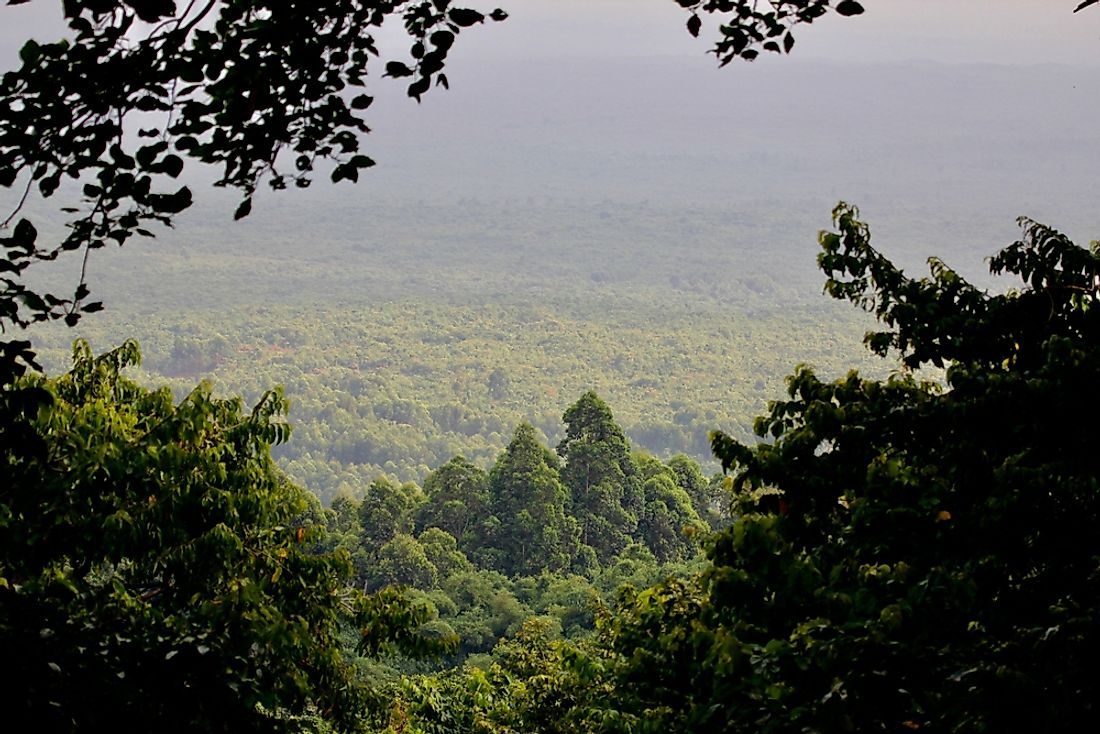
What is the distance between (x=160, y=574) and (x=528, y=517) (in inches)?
1020

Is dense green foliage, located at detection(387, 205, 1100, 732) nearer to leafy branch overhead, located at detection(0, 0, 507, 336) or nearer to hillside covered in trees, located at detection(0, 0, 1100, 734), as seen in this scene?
hillside covered in trees, located at detection(0, 0, 1100, 734)

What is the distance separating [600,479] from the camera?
1350 inches

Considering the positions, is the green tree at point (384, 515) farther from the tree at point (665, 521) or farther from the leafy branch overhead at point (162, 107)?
the leafy branch overhead at point (162, 107)

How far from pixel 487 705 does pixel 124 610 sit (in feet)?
23.8

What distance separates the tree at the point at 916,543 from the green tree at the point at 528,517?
25259 mm

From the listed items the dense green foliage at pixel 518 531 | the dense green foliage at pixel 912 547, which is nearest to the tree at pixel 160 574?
the dense green foliage at pixel 912 547

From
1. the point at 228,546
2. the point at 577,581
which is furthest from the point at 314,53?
the point at 577,581

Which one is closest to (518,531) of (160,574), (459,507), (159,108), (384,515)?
(459,507)

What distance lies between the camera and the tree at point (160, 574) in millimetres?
3771

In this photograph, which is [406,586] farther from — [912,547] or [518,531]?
[518,531]

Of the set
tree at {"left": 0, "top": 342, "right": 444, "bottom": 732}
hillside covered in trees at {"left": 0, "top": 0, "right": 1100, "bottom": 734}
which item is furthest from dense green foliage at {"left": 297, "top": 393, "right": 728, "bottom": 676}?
tree at {"left": 0, "top": 342, "right": 444, "bottom": 732}

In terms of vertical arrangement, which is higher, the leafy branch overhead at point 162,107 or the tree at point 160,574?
the leafy branch overhead at point 162,107

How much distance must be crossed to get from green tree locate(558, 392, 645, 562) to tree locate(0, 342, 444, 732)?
2637 cm

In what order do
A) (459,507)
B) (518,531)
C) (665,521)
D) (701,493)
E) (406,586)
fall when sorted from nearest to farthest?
(406,586)
(518,531)
(459,507)
(665,521)
(701,493)
